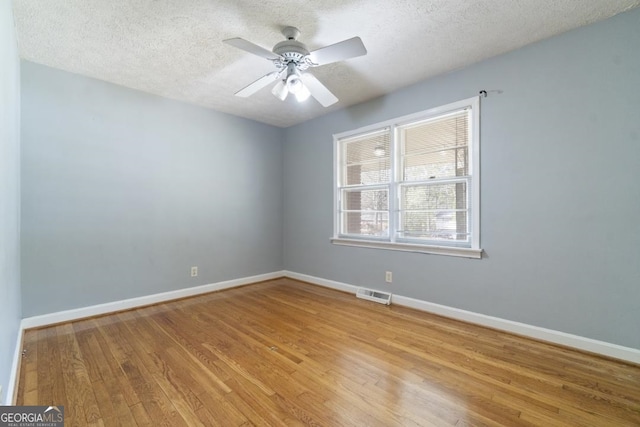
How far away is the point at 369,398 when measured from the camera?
163 centimetres

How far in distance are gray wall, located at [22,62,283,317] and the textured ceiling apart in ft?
1.24

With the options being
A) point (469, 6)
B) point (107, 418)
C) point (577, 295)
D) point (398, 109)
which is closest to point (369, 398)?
point (107, 418)

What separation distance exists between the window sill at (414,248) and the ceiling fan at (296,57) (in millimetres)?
1872

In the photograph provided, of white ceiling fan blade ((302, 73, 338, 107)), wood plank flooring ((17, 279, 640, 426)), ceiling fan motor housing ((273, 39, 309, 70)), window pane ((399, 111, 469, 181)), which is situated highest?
ceiling fan motor housing ((273, 39, 309, 70))

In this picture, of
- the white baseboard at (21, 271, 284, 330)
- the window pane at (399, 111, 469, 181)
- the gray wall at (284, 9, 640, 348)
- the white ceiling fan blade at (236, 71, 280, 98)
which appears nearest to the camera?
the gray wall at (284, 9, 640, 348)

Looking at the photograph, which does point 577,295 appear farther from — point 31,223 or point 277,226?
point 31,223

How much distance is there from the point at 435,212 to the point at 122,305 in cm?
367

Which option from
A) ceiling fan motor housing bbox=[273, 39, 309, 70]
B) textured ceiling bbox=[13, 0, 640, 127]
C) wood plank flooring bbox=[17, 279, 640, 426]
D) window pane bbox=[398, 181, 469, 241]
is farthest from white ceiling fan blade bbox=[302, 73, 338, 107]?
wood plank flooring bbox=[17, 279, 640, 426]

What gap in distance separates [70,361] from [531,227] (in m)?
3.85

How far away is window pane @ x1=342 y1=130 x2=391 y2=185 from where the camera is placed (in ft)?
11.4

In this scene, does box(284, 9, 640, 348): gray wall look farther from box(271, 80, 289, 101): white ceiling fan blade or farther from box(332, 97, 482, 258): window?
box(271, 80, 289, 101): white ceiling fan blade

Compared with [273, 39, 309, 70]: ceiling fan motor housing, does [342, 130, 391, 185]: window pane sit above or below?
below

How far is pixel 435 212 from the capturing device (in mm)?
3023

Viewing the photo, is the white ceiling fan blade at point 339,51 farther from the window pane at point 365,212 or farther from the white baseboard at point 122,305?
the white baseboard at point 122,305
